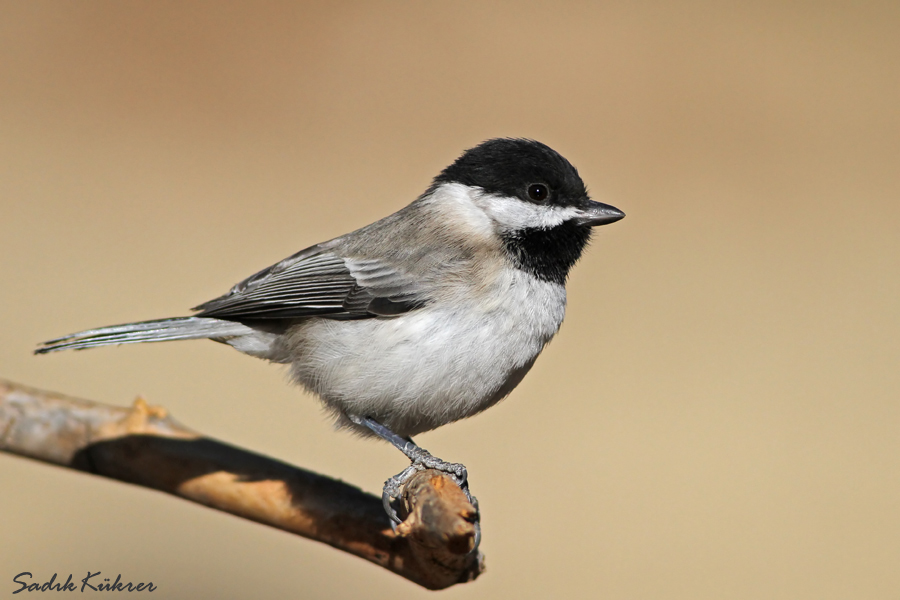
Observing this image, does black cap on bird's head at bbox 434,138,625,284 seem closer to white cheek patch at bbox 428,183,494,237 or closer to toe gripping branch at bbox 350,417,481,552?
white cheek patch at bbox 428,183,494,237

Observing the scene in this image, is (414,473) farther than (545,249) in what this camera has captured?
No

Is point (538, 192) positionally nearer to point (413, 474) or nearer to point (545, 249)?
point (545, 249)

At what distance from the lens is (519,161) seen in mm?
1902

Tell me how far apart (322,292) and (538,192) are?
62 cm

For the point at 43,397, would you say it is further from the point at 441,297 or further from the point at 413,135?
the point at 413,135

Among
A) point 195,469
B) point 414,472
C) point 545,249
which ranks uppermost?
point 545,249

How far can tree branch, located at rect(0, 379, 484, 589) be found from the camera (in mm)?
1814

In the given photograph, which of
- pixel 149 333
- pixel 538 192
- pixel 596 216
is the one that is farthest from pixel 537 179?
pixel 149 333

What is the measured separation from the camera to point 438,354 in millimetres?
1733

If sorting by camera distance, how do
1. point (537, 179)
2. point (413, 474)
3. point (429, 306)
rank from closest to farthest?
point (413, 474), point (429, 306), point (537, 179)

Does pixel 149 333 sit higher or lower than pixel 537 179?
lower

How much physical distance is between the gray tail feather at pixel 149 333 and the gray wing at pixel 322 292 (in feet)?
0.11

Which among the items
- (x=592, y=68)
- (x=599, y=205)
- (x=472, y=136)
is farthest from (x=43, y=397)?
(x=592, y=68)

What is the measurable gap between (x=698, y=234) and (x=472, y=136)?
5.18ft
